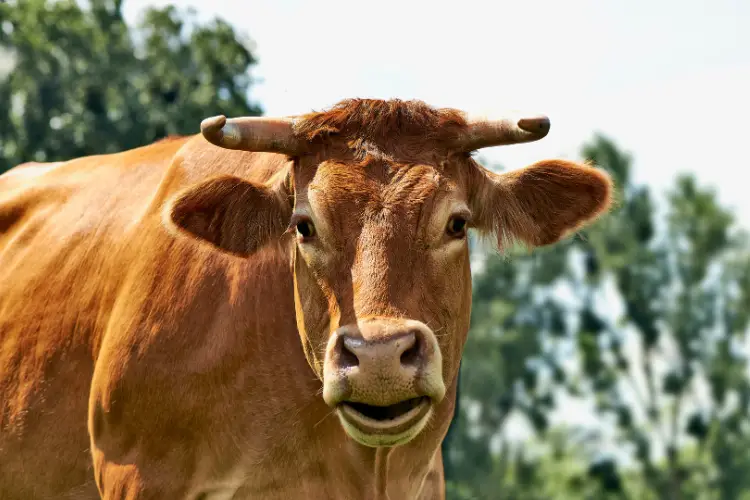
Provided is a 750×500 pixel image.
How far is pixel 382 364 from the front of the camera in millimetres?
4371

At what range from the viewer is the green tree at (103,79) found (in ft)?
93.1

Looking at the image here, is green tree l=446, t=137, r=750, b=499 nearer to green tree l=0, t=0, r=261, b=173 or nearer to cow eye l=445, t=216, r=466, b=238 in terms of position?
green tree l=0, t=0, r=261, b=173

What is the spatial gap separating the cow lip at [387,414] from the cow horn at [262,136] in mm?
1402

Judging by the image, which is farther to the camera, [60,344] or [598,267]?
[598,267]

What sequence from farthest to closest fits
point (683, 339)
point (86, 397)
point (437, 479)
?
point (683, 339), point (437, 479), point (86, 397)

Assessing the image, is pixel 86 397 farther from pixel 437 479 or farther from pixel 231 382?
pixel 437 479

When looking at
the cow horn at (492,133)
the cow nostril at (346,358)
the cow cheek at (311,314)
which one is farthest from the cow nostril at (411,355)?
the cow horn at (492,133)

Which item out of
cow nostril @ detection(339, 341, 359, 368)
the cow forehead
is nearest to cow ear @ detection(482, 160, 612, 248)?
the cow forehead

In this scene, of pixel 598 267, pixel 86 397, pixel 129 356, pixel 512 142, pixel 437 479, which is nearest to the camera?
pixel 512 142

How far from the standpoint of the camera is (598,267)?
1916 inches

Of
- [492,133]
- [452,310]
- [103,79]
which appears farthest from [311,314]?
[103,79]

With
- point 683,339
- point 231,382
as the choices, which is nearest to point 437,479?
point 231,382

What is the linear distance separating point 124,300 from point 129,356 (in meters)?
0.41

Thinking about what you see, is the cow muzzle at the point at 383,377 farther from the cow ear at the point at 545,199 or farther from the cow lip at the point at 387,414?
the cow ear at the point at 545,199
